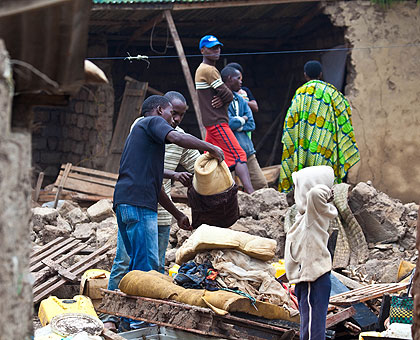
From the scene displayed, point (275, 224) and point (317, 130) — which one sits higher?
point (317, 130)

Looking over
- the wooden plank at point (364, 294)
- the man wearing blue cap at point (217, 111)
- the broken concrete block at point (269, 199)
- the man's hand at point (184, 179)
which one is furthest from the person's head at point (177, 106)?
the broken concrete block at point (269, 199)

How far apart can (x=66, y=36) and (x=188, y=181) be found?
382 cm

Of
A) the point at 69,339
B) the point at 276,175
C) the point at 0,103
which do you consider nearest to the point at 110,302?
the point at 69,339

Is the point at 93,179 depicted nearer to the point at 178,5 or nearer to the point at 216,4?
the point at 178,5

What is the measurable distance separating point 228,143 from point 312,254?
4130 millimetres

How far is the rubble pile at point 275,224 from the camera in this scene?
809 cm

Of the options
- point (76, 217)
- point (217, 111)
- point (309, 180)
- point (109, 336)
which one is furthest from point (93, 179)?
point (309, 180)

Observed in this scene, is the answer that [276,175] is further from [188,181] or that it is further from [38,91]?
[38,91]

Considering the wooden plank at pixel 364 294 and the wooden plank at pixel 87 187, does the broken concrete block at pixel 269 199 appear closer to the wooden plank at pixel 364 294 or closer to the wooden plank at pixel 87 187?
the wooden plank at pixel 364 294

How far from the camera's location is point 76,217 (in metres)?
9.05

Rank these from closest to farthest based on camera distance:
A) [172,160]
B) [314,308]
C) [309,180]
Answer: [314,308]
[309,180]
[172,160]

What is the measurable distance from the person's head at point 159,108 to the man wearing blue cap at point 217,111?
2736 mm

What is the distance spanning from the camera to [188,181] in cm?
621

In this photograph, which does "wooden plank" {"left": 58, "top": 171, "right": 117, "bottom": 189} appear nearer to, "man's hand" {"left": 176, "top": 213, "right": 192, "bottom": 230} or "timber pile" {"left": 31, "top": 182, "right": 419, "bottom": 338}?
"timber pile" {"left": 31, "top": 182, "right": 419, "bottom": 338}
